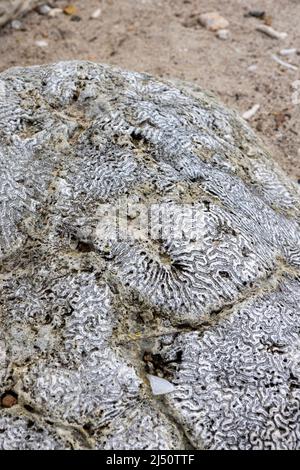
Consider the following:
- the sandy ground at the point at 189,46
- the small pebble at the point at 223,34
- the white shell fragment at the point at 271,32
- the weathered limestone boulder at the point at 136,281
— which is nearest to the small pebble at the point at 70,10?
the sandy ground at the point at 189,46

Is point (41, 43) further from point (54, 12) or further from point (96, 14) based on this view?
point (96, 14)

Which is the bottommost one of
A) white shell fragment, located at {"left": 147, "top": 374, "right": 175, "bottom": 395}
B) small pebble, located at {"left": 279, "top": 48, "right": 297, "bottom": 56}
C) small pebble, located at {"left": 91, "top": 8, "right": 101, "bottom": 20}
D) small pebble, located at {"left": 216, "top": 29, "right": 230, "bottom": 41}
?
small pebble, located at {"left": 91, "top": 8, "right": 101, "bottom": 20}

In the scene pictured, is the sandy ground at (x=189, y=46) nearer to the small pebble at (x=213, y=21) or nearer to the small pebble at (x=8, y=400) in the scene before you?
the small pebble at (x=213, y=21)

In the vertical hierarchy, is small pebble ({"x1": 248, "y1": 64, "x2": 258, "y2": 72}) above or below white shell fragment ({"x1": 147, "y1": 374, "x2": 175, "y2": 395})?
below

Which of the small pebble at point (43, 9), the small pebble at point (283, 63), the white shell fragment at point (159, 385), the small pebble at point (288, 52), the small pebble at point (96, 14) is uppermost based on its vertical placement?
the white shell fragment at point (159, 385)

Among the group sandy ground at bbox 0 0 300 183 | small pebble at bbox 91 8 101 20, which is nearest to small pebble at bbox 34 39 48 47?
sandy ground at bbox 0 0 300 183

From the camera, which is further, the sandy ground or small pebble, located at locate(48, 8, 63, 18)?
small pebble, located at locate(48, 8, 63, 18)

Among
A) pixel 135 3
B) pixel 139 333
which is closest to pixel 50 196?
pixel 139 333

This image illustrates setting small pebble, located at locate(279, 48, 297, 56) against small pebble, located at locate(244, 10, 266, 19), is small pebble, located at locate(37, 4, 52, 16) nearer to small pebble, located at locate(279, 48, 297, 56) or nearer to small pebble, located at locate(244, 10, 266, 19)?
small pebble, located at locate(244, 10, 266, 19)

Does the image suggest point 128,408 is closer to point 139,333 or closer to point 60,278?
point 139,333
